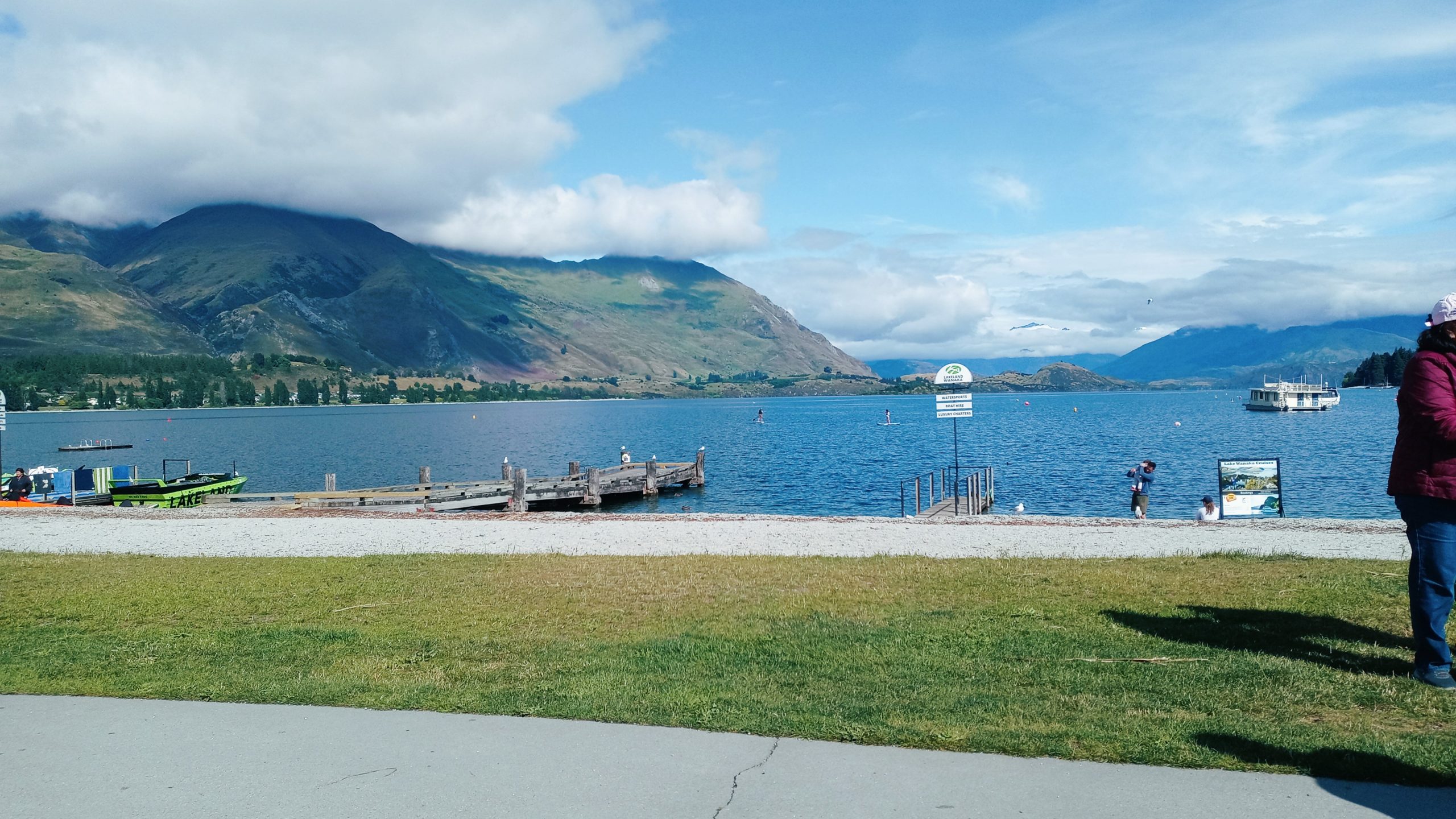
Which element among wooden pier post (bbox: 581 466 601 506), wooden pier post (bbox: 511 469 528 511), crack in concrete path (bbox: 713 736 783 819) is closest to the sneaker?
crack in concrete path (bbox: 713 736 783 819)

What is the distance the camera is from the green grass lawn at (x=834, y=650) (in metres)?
7.00

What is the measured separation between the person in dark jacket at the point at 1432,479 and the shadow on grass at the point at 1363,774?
7.15ft

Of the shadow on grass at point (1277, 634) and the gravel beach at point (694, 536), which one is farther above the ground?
the shadow on grass at point (1277, 634)

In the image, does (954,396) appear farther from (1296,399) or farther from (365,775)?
(1296,399)

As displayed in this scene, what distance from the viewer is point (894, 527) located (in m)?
22.2

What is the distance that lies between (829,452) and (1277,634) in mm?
68550

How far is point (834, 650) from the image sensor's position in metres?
9.73

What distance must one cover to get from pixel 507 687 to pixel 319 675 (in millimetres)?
1991

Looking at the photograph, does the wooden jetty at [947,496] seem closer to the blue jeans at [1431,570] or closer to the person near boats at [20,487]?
the blue jeans at [1431,570]

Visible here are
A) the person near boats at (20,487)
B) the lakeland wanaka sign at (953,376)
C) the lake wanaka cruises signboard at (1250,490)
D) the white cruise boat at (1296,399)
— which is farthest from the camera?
the white cruise boat at (1296,399)

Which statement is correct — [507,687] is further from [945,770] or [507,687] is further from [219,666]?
[945,770]

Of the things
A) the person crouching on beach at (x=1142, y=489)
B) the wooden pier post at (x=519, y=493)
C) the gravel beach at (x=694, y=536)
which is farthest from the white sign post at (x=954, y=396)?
the wooden pier post at (x=519, y=493)

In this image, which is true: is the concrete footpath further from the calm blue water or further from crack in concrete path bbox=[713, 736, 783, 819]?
the calm blue water

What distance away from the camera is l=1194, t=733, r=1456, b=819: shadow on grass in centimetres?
546
